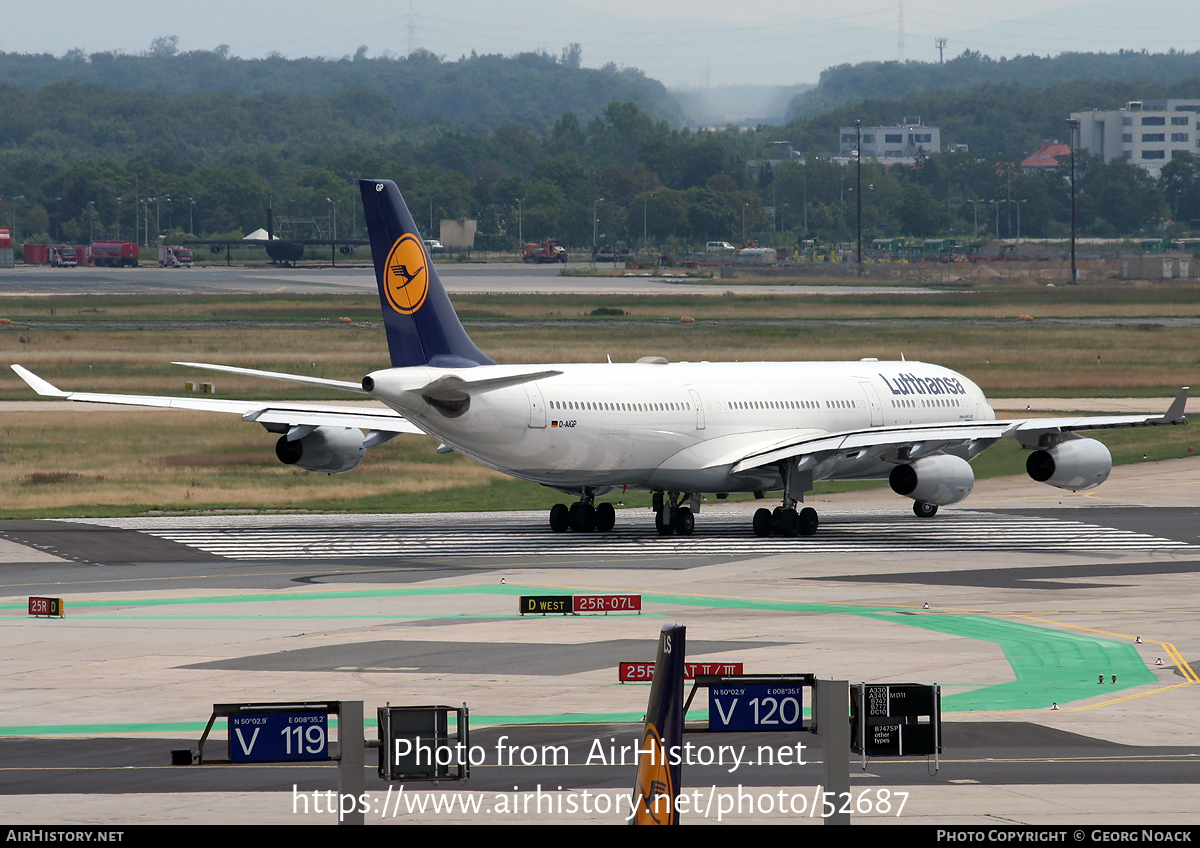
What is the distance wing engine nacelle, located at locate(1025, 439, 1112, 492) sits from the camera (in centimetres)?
4838

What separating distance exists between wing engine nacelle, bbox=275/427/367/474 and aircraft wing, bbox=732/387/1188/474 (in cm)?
1189

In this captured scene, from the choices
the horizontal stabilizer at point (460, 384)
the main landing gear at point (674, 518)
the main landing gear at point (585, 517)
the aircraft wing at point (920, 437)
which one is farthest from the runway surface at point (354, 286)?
the horizontal stabilizer at point (460, 384)

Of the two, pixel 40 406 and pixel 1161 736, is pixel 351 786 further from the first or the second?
pixel 40 406

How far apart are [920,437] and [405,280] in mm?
15644

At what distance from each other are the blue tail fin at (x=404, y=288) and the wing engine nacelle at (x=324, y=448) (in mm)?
7183

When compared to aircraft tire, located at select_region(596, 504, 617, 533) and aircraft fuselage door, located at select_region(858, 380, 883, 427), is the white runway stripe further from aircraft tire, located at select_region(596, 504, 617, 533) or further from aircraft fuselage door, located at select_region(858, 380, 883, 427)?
aircraft fuselage door, located at select_region(858, 380, 883, 427)

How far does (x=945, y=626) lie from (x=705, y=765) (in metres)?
13.4

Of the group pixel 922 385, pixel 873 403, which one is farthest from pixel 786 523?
pixel 922 385

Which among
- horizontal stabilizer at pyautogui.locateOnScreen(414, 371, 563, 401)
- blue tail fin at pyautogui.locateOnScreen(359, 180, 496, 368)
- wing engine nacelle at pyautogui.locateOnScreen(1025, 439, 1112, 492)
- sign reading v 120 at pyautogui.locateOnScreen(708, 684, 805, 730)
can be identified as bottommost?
wing engine nacelle at pyautogui.locateOnScreen(1025, 439, 1112, 492)

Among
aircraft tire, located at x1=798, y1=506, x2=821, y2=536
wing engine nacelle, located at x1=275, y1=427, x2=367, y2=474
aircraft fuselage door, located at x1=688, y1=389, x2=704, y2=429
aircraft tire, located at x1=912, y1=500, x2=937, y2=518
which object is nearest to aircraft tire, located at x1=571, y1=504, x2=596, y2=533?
aircraft fuselage door, located at x1=688, y1=389, x2=704, y2=429

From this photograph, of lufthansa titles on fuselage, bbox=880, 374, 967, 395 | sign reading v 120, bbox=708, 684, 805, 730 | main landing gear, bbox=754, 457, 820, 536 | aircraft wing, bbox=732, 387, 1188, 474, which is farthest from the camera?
lufthansa titles on fuselage, bbox=880, 374, 967, 395

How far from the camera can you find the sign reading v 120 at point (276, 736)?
543 inches

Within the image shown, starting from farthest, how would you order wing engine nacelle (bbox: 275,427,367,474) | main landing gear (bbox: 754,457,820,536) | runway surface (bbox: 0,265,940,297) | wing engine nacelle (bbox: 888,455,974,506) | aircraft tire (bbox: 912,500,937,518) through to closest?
runway surface (bbox: 0,265,940,297) < aircraft tire (bbox: 912,500,937,518) < wing engine nacelle (bbox: 275,427,367,474) < main landing gear (bbox: 754,457,820,536) < wing engine nacelle (bbox: 888,455,974,506)

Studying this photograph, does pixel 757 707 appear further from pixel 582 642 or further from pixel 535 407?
pixel 535 407
